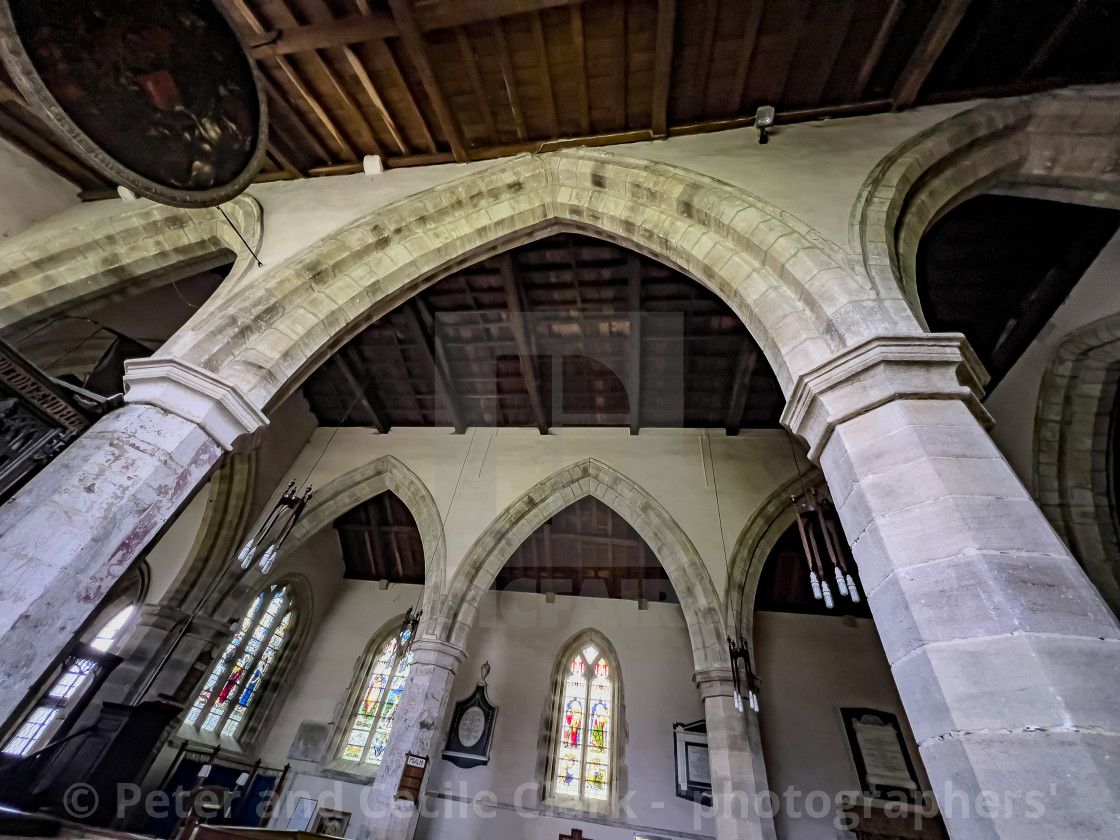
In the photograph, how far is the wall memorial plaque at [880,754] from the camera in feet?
23.9

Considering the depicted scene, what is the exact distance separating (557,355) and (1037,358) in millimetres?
5918

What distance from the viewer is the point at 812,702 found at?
8.20m

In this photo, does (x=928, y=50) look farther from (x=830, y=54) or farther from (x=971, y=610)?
(x=971, y=610)

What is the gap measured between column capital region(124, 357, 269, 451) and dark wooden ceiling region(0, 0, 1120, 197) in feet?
10.5

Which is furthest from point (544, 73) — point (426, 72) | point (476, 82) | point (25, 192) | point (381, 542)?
point (381, 542)

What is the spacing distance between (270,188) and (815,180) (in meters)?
5.79

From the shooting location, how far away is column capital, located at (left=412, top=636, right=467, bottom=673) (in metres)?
6.50

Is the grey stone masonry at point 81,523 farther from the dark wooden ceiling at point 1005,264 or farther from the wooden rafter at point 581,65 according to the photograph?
the dark wooden ceiling at point 1005,264

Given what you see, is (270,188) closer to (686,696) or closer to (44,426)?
(44,426)

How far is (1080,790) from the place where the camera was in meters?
1.42

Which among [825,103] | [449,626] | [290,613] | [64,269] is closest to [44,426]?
[64,269]

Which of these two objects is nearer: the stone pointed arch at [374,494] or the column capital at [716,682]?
the column capital at [716,682]

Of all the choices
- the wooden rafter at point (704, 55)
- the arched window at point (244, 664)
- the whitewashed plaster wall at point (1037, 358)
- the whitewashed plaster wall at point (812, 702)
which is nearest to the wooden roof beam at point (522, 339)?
the wooden rafter at point (704, 55)

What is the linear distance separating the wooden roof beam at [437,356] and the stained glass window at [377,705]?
4049 mm
